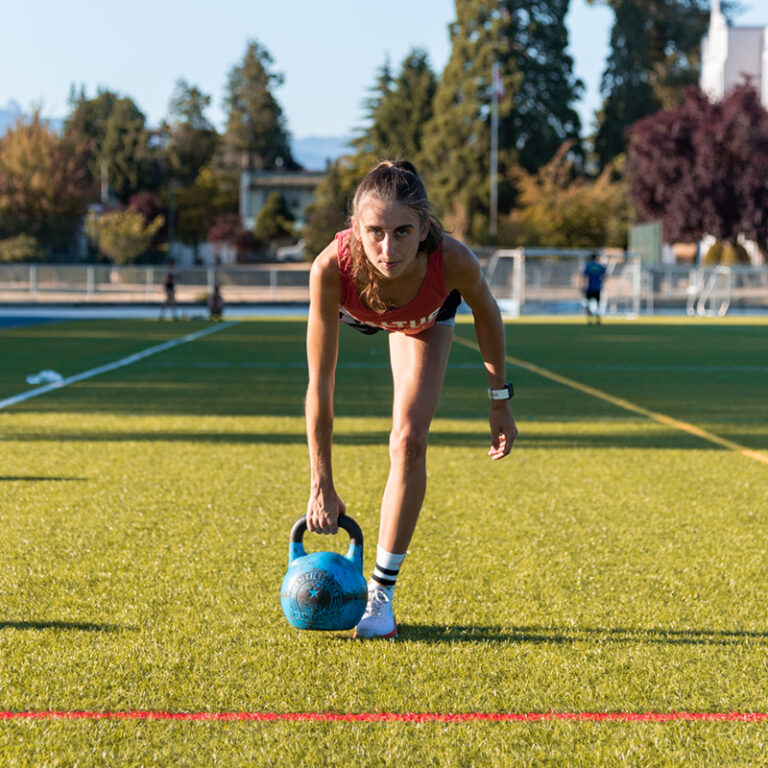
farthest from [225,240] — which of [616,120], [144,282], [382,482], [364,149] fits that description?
[382,482]

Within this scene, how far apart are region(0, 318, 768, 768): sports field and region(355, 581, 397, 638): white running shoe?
8cm

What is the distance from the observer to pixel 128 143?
92062mm

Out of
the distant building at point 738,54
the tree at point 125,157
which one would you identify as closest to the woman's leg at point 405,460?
the distant building at point 738,54

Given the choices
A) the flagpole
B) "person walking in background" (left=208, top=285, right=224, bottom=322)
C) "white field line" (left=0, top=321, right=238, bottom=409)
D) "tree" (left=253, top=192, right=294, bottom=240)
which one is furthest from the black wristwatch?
"tree" (left=253, top=192, right=294, bottom=240)

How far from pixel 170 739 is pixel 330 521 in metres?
1.04

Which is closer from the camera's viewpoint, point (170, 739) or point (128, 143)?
point (170, 739)

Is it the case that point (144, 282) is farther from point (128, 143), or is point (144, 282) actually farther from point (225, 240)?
point (128, 143)

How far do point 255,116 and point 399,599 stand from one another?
4195 inches

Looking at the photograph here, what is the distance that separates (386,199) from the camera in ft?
11.8

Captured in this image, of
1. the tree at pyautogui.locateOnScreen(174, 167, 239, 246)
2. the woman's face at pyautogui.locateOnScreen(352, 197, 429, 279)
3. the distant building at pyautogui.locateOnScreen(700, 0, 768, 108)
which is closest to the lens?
the woman's face at pyautogui.locateOnScreen(352, 197, 429, 279)

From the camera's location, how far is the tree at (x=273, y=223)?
86.8 m

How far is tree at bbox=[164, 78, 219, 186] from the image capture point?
9906 centimetres

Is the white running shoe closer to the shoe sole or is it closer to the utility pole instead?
the shoe sole

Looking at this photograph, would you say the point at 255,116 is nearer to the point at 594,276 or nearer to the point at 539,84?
the point at 539,84
